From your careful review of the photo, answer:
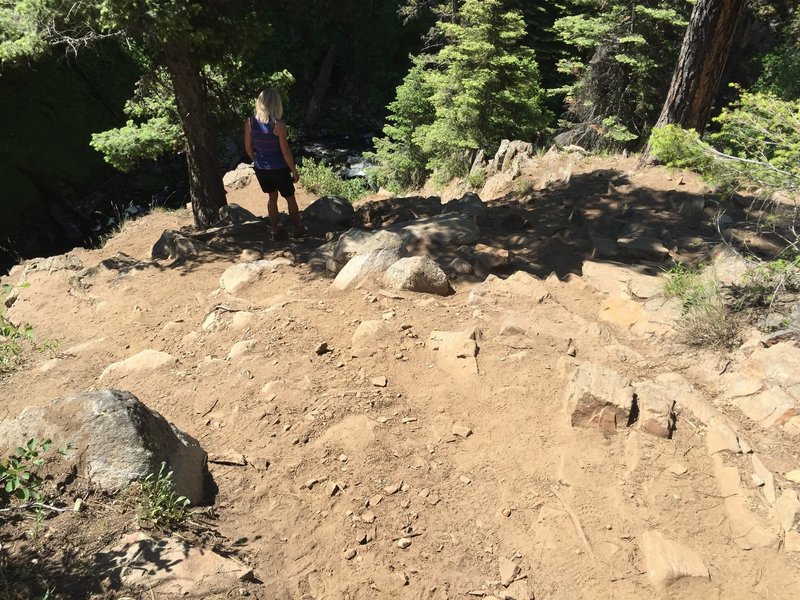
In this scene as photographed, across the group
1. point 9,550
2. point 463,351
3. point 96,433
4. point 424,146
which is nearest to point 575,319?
point 463,351

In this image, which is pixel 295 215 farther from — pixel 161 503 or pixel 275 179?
pixel 161 503

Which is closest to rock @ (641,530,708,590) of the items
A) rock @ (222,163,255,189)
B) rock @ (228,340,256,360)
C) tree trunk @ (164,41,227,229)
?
rock @ (228,340,256,360)

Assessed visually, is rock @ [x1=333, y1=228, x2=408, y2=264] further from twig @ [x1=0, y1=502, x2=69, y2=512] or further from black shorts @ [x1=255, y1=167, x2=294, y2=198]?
twig @ [x1=0, y1=502, x2=69, y2=512]

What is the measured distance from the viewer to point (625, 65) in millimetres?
12461

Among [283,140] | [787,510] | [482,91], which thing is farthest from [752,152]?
[482,91]

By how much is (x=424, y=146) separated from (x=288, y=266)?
858 centimetres

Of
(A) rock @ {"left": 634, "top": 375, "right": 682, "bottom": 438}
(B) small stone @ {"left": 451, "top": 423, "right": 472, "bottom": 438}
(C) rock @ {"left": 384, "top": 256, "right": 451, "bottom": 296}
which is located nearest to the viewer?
(A) rock @ {"left": 634, "top": 375, "right": 682, "bottom": 438}

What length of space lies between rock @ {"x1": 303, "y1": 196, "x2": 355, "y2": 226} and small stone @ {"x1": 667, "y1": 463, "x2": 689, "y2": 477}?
592 centimetres

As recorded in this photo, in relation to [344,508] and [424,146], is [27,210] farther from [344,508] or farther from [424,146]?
[344,508]

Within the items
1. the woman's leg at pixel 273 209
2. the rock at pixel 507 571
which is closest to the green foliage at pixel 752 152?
the rock at pixel 507 571

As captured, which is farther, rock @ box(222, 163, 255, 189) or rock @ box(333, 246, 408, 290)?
rock @ box(222, 163, 255, 189)

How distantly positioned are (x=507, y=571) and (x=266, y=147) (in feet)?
16.9

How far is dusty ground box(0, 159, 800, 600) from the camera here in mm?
2750

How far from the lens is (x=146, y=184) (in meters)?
17.5
